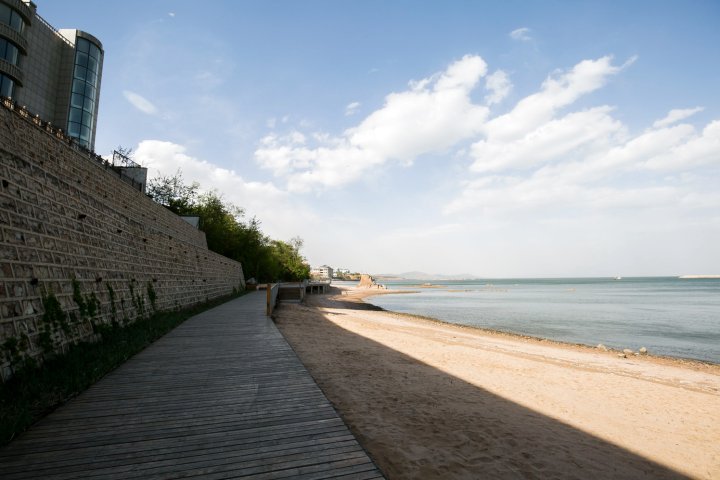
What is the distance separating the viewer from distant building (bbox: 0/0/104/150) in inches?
977

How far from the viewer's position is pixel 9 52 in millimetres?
24781

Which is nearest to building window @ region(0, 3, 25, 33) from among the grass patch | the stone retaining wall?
the stone retaining wall

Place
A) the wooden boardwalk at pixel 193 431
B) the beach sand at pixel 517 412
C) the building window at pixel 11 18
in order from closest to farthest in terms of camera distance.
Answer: the wooden boardwalk at pixel 193 431 < the beach sand at pixel 517 412 < the building window at pixel 11 18

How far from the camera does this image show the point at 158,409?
14.8 ft

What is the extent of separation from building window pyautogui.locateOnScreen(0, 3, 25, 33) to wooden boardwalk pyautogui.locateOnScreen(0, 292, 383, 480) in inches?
1321

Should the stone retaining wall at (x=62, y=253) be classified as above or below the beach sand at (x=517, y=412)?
above

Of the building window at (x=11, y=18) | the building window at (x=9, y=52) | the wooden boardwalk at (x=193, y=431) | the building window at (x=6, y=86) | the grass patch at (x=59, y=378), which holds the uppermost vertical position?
the building window at (x=11, y=18)

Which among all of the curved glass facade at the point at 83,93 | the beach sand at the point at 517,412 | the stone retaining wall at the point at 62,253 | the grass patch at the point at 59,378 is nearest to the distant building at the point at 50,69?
the curved glass facade at the point at 83,93

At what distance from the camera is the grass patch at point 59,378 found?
3.87 metres

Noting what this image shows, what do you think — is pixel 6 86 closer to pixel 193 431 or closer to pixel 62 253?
pixel 62 253

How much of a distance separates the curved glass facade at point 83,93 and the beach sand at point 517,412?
34.1 metres

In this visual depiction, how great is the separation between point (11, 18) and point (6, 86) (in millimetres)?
5318

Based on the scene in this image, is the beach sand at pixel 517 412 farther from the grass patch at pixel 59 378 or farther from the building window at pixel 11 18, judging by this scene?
the building window at pixel 11 18

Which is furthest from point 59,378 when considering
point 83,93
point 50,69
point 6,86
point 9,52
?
point 50,69
